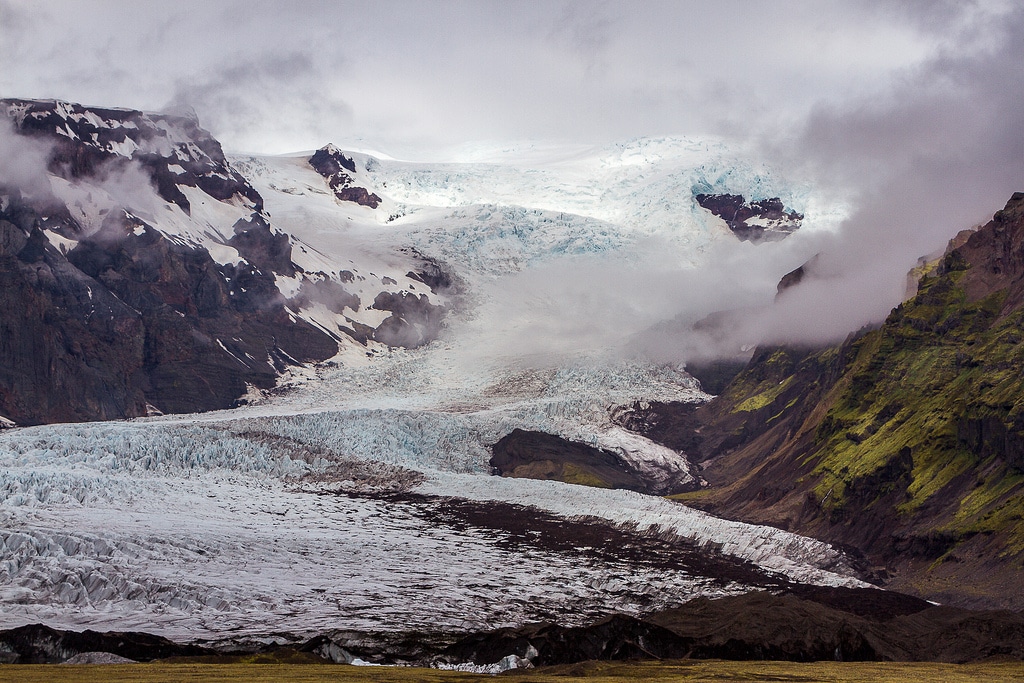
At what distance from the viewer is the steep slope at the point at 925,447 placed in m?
70.6

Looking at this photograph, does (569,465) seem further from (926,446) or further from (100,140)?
(100,140)

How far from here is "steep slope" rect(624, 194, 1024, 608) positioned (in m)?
70.6

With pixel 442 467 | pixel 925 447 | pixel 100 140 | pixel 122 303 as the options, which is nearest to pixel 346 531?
pixel 442 467

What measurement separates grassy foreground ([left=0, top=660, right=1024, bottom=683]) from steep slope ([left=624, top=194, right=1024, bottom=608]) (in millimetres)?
15958

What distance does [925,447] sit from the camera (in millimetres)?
82688

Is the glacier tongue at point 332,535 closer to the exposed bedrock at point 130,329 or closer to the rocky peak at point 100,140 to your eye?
the exposed bedrock at point 130,329

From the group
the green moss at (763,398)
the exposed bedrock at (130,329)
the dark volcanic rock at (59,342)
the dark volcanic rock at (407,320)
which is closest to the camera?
the dark volcanic rock at (59,342)

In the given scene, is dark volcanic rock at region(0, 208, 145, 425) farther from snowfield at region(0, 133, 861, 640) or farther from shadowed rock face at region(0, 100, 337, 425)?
snowfield at region(0, 133, 861, 640)

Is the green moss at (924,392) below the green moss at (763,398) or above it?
below

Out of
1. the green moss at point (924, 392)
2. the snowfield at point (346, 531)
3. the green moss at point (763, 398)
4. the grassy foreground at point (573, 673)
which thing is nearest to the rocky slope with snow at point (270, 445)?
the snowfield at point (346, 531)

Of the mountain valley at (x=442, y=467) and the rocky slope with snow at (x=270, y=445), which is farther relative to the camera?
the rocky slope with snow at (x=270, y=445)

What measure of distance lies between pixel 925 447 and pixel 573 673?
4364 cm

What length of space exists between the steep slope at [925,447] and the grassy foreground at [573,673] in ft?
52.4

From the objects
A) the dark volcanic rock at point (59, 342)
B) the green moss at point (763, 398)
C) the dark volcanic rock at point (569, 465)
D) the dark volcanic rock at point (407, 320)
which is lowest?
the dark volcanic rock at point (569, 465)
